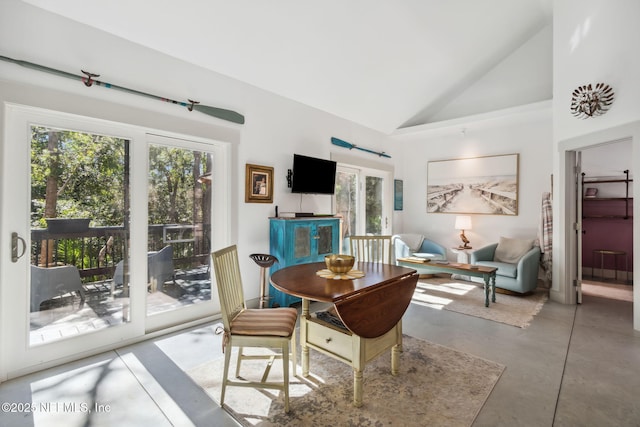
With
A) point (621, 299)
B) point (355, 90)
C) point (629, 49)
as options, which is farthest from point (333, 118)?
point (621, 299)

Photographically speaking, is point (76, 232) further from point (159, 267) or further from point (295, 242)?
point (295, 242)

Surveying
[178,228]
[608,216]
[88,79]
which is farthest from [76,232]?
[608,216]

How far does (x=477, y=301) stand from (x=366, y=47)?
335 cm

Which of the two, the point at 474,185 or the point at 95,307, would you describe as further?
the point at 474,185

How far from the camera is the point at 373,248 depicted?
118 inches

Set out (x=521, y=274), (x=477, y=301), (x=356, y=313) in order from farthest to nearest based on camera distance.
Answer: (x=521, y=274), (x=477, y=301), (x=356, y=313)

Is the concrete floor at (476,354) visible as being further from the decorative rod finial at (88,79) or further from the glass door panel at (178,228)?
the decorative rod finial at (88,79)

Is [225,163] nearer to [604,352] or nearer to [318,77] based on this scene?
[318,77]

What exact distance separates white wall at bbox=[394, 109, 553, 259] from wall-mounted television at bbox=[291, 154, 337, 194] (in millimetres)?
2258

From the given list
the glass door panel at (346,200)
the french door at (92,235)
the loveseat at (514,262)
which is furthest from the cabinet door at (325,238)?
the loveseat at (514,262)

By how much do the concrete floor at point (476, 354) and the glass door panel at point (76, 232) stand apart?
367mm

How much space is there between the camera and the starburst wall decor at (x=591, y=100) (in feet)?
9.91

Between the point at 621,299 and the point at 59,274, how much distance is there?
5977mm

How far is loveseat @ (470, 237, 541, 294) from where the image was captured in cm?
388
